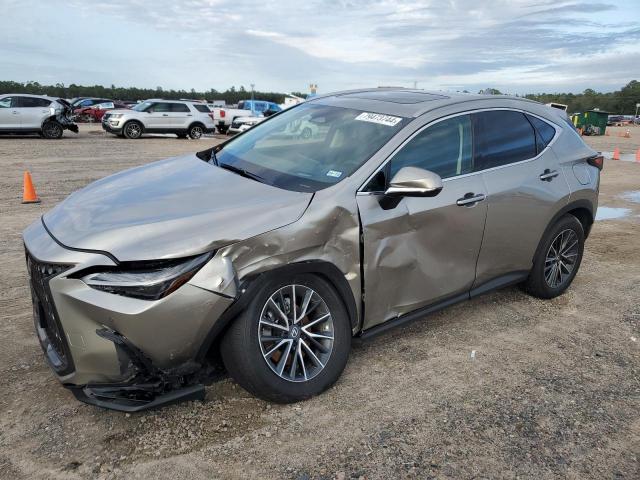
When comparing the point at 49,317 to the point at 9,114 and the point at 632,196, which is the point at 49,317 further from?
the point at 9,114

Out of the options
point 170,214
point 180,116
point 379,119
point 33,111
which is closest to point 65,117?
point 33,111

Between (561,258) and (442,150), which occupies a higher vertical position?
(442,150)

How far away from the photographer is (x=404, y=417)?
9.96 ft

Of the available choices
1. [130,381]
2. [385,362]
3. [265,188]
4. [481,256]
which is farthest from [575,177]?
[130,381]

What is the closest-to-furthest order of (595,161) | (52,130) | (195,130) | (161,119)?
(595,161) < (52,130) < (161,119) < (195,130)

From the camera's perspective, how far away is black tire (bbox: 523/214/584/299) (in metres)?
4.49

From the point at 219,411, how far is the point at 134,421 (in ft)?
1.50

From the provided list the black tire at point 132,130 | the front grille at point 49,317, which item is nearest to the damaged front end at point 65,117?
the black tire at point 132,130

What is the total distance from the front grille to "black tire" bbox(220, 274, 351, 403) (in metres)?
0.78

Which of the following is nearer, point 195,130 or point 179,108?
point 179,108

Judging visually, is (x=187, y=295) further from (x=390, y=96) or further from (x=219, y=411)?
(x=390, y=96)

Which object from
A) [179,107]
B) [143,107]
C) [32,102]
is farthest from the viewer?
[179,107]

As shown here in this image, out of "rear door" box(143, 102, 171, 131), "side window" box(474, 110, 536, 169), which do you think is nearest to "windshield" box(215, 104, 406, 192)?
"side window" box(474, 110, 536, 169)

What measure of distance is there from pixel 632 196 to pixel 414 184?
9599 mm
